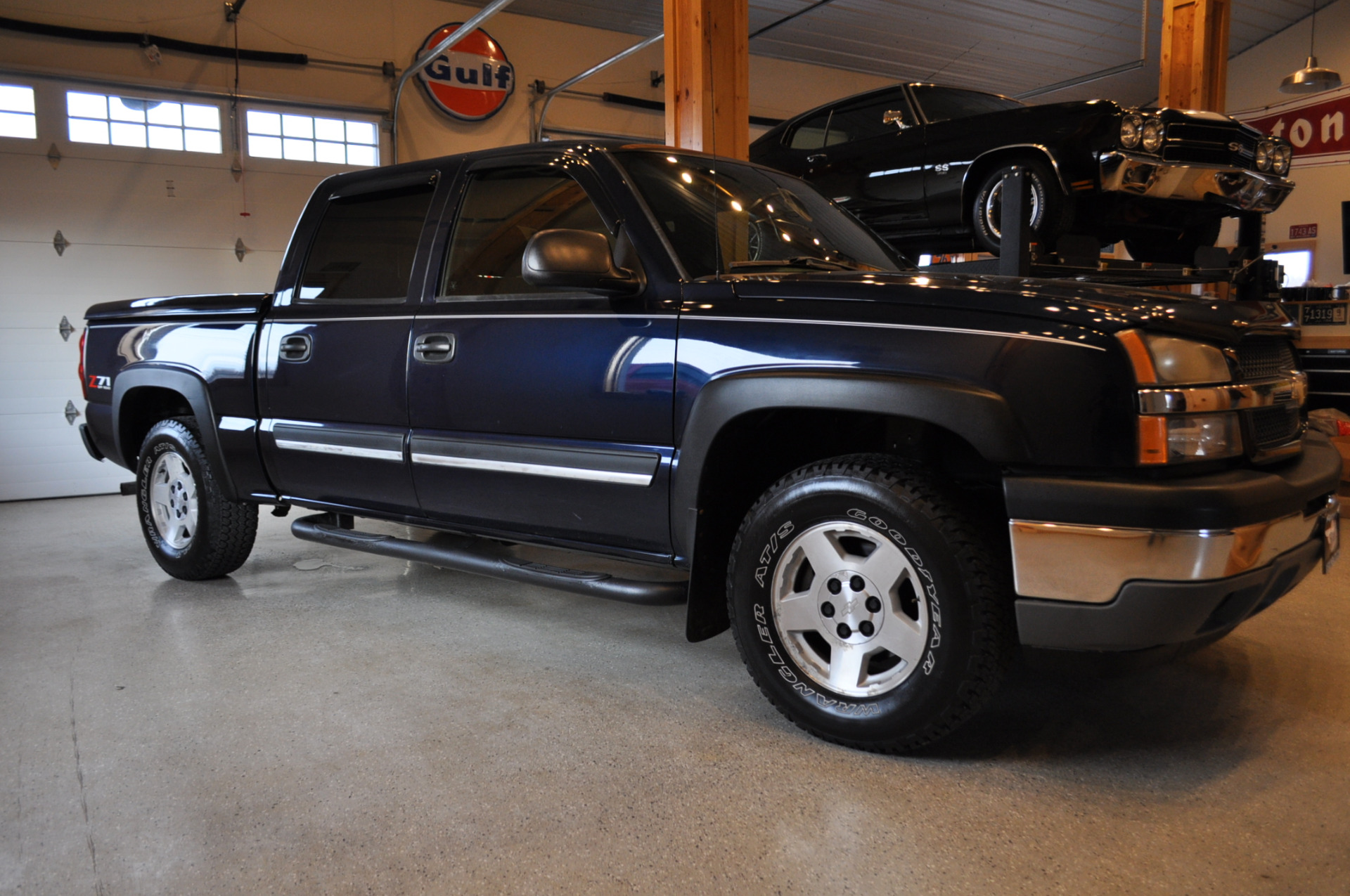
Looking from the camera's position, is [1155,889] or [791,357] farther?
[791,357]

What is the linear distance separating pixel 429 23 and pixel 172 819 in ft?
30.8

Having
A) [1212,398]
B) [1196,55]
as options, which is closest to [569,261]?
[1212,398]

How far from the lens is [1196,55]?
6797mm

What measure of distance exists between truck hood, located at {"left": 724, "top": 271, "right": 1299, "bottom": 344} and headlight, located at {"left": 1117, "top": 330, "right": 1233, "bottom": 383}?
0.02m

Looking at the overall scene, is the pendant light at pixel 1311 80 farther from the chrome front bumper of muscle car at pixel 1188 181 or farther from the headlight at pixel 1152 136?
the headlight at pixel 1152 136

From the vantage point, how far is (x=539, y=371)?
8.98ft

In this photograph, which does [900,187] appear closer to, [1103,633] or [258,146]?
[1103,633]

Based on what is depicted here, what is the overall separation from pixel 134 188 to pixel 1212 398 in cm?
859

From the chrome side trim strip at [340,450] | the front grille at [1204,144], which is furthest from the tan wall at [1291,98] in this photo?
the chrome side trim strip at [340,450]

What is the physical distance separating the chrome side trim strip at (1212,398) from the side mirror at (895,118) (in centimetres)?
478

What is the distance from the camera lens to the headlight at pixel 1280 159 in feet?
18.4

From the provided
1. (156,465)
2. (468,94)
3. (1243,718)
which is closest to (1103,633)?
(1243,718)

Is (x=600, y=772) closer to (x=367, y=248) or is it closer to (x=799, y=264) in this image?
(x=799, y=264)

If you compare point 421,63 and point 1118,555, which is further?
point 421,63
